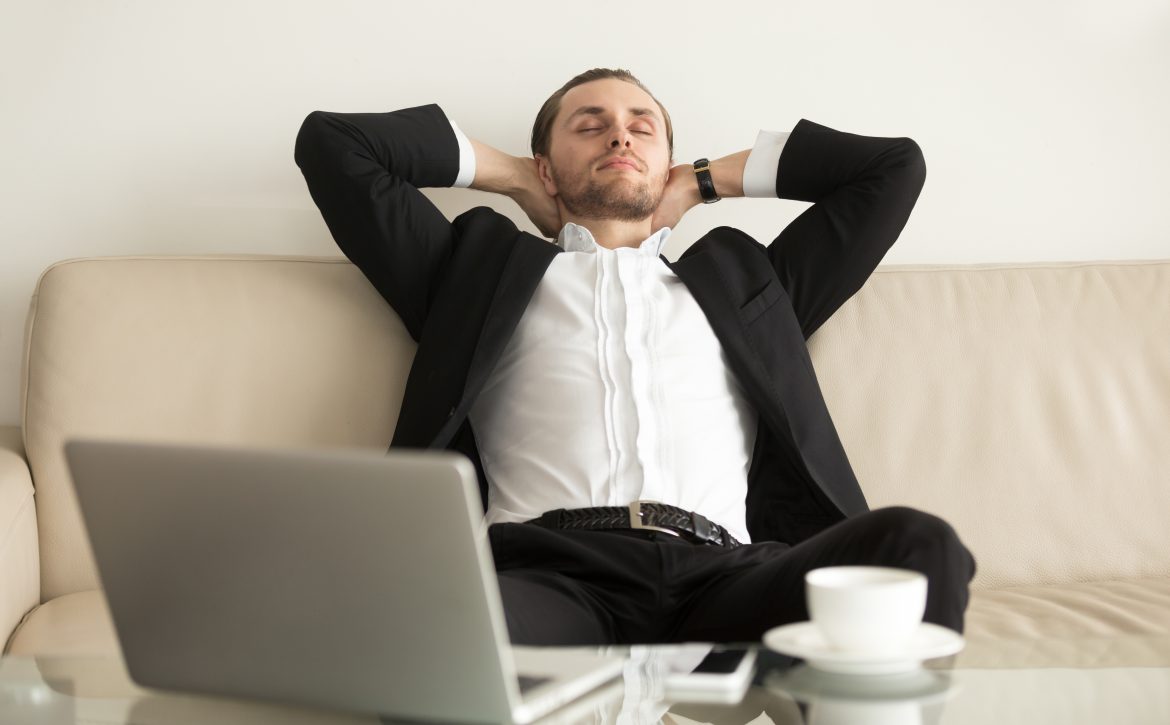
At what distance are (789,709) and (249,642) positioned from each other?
41 cm

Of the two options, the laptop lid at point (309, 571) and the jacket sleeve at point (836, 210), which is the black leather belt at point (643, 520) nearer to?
the jacket sleeve at point (836, 210)

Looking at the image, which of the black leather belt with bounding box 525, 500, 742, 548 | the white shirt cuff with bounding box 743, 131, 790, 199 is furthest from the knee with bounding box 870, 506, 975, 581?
the white shirt cuff with bounding box 743, 131, 790, 199

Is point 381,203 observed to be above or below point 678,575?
above

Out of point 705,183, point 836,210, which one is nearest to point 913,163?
point 836,210

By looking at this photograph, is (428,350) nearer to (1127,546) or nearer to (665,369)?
(665,369)

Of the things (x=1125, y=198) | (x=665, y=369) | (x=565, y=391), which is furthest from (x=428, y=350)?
(x=1125, y=198)

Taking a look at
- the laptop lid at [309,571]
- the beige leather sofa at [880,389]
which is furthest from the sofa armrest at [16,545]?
the laptop lid at [309,571]

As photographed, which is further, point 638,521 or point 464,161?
point 464,161

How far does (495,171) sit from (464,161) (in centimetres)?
8

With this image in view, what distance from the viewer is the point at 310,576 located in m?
0.80

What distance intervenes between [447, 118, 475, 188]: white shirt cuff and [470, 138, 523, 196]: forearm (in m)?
0.02

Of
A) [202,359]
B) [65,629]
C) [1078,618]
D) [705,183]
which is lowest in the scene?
[65,629]

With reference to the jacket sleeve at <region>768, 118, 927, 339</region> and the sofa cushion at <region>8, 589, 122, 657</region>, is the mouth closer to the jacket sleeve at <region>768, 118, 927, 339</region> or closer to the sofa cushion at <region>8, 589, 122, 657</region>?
the jacket sleeve at <region>768, 118, 927, 339</region>

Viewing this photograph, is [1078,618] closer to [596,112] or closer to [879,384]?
[879,384]
